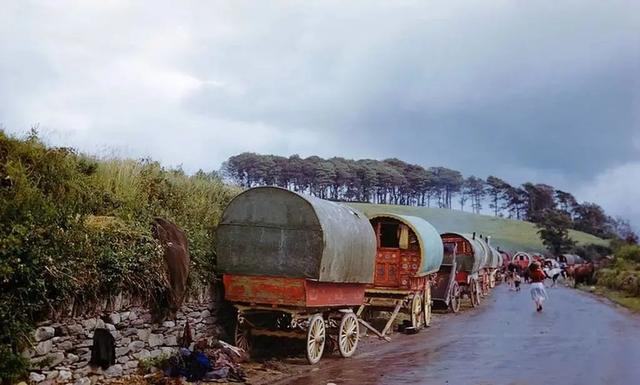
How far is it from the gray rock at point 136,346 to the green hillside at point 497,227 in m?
67.3

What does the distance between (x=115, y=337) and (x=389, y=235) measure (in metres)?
11.9

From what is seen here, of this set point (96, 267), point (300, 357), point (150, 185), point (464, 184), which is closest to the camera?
point (96, 267)

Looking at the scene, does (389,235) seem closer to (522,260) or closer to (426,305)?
(426,305)

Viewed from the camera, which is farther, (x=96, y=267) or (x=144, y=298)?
(x=144, y=298)

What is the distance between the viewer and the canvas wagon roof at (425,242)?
19.7 m

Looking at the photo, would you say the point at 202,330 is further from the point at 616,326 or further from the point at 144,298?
the point at 616,326

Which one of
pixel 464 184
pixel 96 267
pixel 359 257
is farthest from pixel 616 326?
pixel 464 184

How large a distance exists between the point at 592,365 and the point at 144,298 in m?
8.85

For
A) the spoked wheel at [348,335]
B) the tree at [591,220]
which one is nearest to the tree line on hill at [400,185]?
the tree at [591,220]

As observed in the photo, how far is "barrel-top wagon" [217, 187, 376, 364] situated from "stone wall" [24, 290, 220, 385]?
0.79 meters

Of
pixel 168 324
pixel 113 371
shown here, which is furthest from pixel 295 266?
pixel 113 371

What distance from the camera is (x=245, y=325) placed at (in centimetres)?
1358

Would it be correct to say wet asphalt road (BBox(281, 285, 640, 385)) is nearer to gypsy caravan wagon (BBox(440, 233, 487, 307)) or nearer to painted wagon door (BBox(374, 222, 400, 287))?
painted wagon door (BBox(374, 222, 400, 287))

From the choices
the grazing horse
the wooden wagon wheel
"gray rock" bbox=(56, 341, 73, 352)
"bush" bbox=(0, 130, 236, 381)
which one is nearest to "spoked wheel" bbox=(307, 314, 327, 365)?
"bush" bbox=(0, 130, 236, 381)
